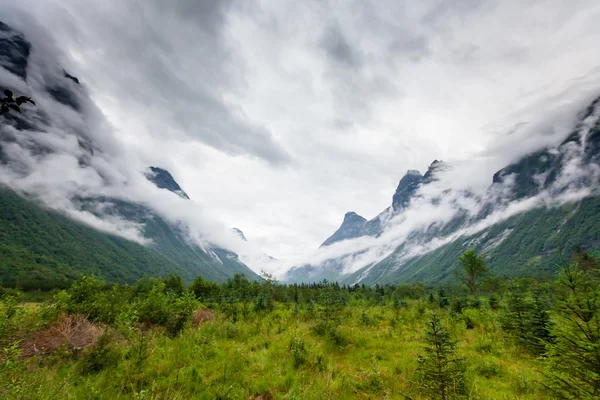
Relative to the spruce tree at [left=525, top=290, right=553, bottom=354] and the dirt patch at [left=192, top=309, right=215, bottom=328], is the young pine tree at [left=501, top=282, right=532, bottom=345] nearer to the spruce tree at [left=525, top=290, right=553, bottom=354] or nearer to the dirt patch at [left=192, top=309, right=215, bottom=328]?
the spruce tree at [left=525, top=290, right=553, bottom=354]

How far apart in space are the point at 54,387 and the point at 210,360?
4.45m

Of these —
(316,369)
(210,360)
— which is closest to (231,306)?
(210,360)

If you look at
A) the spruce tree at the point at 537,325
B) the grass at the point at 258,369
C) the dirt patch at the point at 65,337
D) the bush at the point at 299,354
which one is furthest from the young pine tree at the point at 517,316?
the dirt patch at the point at 65,337

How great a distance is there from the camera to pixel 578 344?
498 centimetres

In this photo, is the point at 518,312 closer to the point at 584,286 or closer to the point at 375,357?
the point at 375,357

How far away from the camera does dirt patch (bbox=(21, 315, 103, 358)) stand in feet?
26.8

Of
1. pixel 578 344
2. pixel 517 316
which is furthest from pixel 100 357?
pixel 517 316

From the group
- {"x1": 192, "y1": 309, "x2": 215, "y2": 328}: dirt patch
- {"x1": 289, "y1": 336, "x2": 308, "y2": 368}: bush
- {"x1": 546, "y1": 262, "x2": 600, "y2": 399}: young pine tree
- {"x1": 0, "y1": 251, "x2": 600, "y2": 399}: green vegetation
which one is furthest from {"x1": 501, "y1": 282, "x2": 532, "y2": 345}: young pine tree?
{"x1": 192, "y1": 309, "x2": 215, "y2": 328}: dirt patch

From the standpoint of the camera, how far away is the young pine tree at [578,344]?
4.73 metres

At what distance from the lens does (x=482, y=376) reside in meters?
9.09

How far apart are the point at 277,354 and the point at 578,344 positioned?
8545 millimetres

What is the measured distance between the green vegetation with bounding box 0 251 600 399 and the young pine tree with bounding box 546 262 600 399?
0.03 m

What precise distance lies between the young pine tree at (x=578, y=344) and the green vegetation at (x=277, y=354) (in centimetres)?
3

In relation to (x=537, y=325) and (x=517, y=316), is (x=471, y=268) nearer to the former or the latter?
(x=517, y=316)
